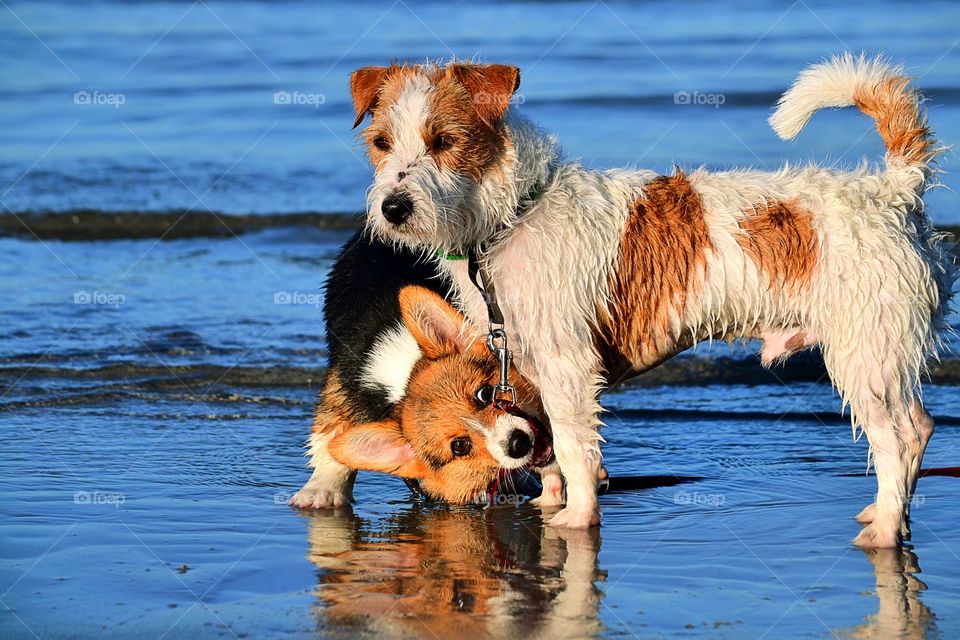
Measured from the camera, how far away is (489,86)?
4.91 m

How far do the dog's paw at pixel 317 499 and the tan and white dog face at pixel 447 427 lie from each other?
0.28 metres

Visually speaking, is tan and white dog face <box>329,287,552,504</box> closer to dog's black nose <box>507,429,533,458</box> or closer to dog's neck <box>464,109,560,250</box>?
dog's black nose <box>507,429,533,458</box>

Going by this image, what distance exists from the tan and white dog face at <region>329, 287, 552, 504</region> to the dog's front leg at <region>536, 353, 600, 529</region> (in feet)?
0.66

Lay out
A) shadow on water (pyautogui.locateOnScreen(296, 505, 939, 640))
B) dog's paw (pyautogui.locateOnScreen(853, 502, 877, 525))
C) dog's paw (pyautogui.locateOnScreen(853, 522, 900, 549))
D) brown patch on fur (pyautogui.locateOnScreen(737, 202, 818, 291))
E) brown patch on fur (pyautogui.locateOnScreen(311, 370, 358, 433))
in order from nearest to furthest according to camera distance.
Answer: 1. shadow on water (pyautogui.locateOnScreen(296, 505, 939, 640))
2. dog's paw (pyautogui.locateOnScreen(853, 522, 900, 549))
3. brown patch on fur (pyautogui.locateOnScreen(737, 202, 818, 291))
4. dog's paw (pyautogui.locateOnScreen(853, 502, 877, 525))
5. brown patch on fur (pyautogui.locateOnScreen(311, 370, 358, 433))

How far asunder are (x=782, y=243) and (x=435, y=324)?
1549 mm

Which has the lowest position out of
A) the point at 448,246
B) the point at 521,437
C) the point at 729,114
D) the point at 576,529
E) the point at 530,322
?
the point at 576,529

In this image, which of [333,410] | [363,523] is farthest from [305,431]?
[363,523]

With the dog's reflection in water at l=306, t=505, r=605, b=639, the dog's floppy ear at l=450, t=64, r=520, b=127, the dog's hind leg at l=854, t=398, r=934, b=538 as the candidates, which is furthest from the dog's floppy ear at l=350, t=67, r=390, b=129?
the dog's hind leg at l=854, t=398, r=934, b=538

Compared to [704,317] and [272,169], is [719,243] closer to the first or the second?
[704,317]

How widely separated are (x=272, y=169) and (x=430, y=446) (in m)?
8.29

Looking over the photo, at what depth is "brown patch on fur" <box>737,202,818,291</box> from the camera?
4.86 m

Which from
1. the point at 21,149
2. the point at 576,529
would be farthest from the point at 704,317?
the point at 21,149

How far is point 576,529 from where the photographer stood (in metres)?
5.02

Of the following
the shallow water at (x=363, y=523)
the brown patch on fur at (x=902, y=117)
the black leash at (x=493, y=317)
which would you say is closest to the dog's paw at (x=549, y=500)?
the shallow water at (x=363, y=523)
